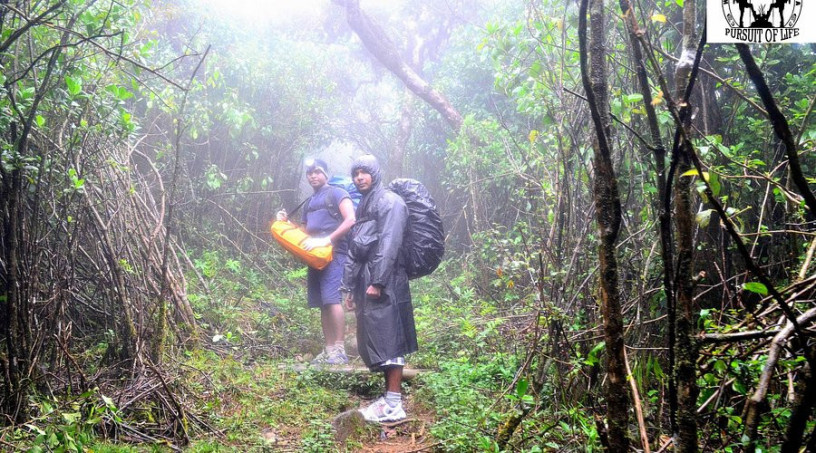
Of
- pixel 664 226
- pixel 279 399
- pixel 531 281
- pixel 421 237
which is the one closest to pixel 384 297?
pixel 421 237

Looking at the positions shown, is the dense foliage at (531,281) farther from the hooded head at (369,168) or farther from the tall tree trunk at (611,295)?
the hooded head at (369,168)

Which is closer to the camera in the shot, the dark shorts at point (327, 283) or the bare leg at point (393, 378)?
the bare leg at point (393, 378)

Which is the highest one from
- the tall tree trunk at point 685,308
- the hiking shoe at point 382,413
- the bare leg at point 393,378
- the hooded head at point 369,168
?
the hooded head at point 369,168

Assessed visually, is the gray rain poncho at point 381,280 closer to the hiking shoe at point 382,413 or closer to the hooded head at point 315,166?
the hiking shoe at point 382,413

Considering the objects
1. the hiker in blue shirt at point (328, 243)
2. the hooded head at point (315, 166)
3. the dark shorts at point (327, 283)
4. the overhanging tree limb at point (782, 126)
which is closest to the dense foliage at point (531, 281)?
the overhanging tree limb at point (782, 126)

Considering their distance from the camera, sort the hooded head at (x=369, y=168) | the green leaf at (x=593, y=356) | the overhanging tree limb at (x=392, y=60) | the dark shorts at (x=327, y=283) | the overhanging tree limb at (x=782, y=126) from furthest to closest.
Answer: the overhanging tree limb at (x=392, y=60)
the dark shorts at (x=327, y=283)
the hooded head at (x=369, y=168)
the green leaf at (x=593, y=356)
the overhanging tree limb at (x=782, y=126)

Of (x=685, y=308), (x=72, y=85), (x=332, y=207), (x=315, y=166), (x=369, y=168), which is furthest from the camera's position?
(x=315, y=166)

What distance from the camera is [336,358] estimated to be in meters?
4.75

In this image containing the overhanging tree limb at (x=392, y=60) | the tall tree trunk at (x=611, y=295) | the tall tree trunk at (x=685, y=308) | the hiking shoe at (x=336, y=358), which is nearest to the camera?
the tall tree trunk at (x=685, y=308)

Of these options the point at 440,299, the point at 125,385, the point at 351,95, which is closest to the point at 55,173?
the point at 125,385

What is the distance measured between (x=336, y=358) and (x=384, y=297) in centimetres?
140

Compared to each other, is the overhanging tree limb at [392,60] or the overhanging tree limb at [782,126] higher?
the overhanging tree limb at [392,60]

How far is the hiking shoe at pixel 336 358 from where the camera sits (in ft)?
15.5

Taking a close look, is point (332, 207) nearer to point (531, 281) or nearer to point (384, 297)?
point (384, 297)
